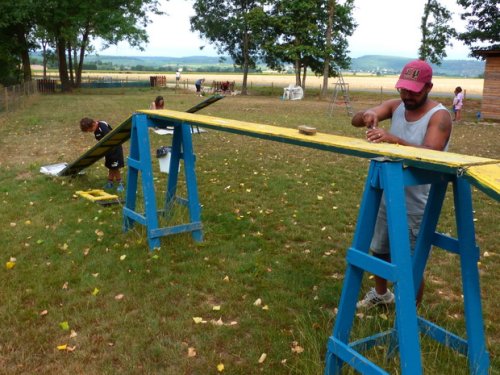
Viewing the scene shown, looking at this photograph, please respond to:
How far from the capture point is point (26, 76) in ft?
112

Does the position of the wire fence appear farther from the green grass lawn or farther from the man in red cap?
the man in red cap

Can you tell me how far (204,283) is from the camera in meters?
4.62

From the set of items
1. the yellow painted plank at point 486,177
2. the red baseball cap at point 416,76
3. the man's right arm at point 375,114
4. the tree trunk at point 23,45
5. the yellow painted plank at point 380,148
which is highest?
the tree trunk at point 23,45

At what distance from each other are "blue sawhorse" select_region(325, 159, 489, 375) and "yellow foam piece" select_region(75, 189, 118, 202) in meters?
4.96

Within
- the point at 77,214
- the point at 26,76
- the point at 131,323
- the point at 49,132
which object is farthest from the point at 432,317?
the point at 26,76

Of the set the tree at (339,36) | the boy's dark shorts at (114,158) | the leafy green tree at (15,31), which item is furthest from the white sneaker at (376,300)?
the tree at (339,36)

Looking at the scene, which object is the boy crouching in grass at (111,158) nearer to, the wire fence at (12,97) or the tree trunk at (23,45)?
the wire fence at (12,97)

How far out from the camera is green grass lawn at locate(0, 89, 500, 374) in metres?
3.50

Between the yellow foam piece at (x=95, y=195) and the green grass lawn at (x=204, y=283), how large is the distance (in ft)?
0.48

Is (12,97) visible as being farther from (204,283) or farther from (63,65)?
(204,283)

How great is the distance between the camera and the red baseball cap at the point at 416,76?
10.2 feet

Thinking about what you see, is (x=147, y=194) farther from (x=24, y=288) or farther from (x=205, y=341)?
(x=205, y=341)

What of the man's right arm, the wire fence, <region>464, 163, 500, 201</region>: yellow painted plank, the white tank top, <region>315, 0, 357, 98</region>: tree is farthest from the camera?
<region>315, 0, 357, 98</region>: tree

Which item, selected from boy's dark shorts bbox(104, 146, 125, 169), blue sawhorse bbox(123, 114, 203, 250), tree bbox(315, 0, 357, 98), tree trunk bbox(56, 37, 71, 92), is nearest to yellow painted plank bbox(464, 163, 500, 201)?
blue sawhorse bbox(123, 114, 203, 250)
